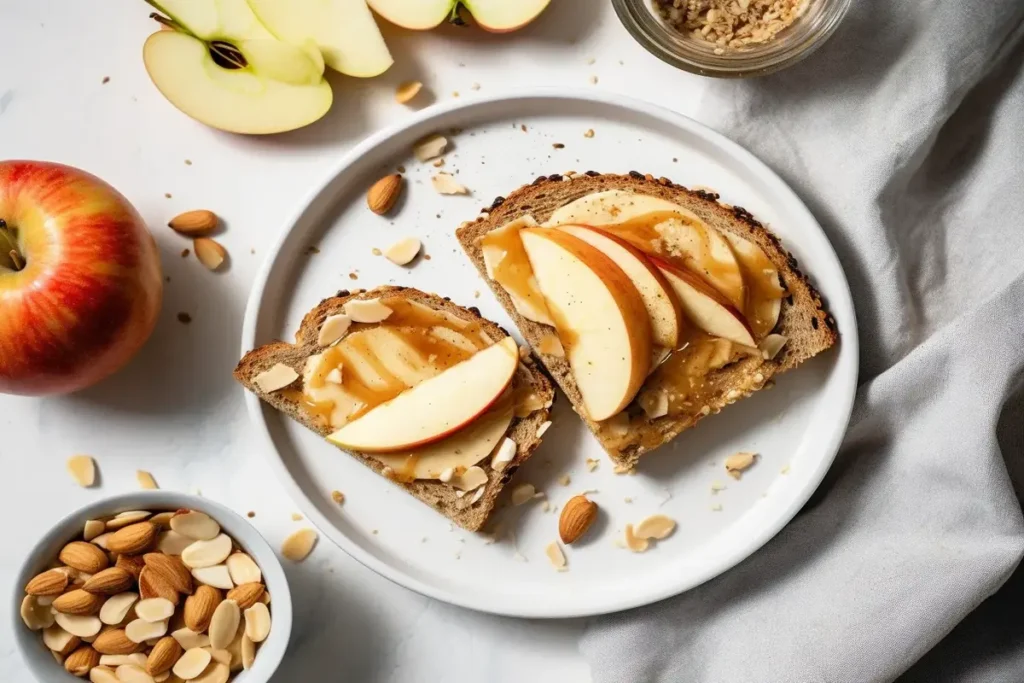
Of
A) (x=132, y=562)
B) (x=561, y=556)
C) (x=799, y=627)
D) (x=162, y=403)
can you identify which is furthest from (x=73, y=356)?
(x=799, y=627)

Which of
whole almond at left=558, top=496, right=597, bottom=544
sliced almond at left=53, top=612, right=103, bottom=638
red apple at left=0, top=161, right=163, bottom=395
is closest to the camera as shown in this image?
red apple at left=0, top=161, right=163, bottom=395

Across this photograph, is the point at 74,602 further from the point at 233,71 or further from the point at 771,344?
the point at 771,344

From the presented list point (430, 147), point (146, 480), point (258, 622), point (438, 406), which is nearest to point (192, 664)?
point (258, 622)

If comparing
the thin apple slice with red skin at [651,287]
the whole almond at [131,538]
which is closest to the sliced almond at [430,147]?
the thin apple slice with red skin at [651,287]

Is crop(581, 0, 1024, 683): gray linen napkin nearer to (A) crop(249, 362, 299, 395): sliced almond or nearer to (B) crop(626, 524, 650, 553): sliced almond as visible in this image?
(B) crop(626, 524, 650, 553): sliced almond

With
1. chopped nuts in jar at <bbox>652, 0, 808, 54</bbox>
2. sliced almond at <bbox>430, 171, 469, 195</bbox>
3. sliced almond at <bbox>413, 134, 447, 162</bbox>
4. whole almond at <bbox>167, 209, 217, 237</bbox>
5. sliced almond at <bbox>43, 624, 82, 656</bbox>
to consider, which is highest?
chopped nuts in jar at <bbox>652, 0, 808, 54</bbox>

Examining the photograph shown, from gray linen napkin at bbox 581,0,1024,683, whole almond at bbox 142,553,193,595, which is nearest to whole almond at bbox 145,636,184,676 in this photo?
whole almond at bbox 142,553,193,595

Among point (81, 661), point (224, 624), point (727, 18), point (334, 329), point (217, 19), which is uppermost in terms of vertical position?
point (727, 18)
